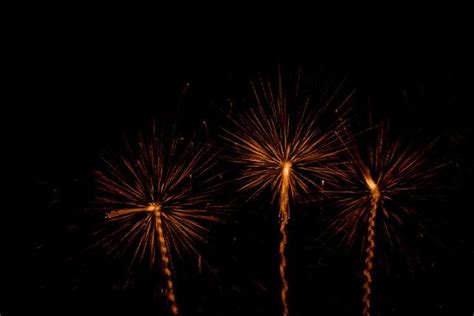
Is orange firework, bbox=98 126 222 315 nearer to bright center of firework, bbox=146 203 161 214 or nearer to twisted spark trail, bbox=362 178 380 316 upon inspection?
bright center of firework, bbox=146 203 161 214

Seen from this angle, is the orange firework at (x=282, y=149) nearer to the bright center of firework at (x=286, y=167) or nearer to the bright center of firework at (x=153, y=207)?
the bright center of firework at (x=286, y=167)

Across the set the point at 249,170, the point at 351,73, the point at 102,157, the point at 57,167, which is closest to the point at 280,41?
the point at 351,73

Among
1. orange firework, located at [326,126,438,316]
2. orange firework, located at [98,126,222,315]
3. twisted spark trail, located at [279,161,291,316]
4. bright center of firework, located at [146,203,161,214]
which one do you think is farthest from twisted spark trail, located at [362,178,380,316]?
bright center of firework, located at [146,203,161,214]

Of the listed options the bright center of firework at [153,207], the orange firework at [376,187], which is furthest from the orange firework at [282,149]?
the bright center of firework at [153,207]

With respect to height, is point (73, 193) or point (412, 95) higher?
point (412, 95)

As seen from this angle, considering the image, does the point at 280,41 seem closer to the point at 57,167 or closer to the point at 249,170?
the point at 249,170
